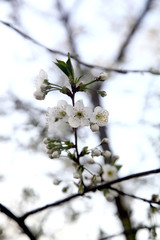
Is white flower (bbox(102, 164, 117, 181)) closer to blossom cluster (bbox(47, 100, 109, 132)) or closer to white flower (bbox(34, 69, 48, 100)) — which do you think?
blossom cluster (bbox(47, 100, 109, 132))

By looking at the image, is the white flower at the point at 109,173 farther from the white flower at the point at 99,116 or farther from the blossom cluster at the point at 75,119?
the white flower at the point at 99,116

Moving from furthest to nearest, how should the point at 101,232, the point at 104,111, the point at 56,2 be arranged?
the point at 56,2 → the point at 101,232 → the point at 104,111

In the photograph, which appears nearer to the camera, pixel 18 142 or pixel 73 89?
pixel 73 89

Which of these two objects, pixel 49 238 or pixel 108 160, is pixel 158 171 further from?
pixel 49 238

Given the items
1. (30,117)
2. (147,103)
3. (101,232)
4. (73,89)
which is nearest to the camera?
(73,89)

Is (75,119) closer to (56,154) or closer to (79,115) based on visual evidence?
(79,115)

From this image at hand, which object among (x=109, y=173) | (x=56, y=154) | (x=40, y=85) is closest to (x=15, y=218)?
(x=56, y=154)

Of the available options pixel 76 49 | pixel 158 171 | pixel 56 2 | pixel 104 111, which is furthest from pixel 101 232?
pixel 56 2
